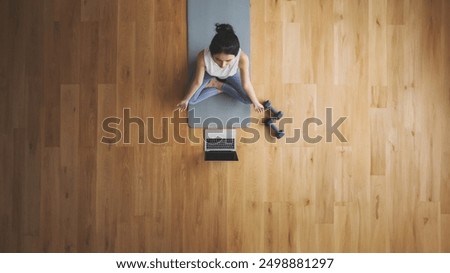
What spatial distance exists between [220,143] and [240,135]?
0.12 metres

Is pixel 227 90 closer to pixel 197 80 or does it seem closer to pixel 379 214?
pixel 197 80

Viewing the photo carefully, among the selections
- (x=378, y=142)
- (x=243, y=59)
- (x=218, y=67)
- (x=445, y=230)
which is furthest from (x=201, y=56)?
(x=445, y=230)

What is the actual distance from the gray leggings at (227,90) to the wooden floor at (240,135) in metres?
0.12

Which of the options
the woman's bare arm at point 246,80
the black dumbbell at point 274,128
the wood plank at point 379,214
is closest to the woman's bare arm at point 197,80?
the woman's bare arm at point 246,80

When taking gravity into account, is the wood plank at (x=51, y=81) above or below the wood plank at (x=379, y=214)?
above

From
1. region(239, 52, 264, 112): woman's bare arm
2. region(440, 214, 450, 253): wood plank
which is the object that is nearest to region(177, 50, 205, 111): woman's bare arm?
region(239, 52, 264, 112): woman's bare arm

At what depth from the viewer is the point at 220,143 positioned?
2074 mm

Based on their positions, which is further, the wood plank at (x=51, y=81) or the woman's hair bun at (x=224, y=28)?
the wood plank at (x=51, y=81)

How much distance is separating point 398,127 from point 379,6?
2.30 ft

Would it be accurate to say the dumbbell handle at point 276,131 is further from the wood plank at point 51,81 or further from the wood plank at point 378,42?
the wood plank at point 51,81

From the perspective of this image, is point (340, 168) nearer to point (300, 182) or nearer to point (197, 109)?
point (300, 182)

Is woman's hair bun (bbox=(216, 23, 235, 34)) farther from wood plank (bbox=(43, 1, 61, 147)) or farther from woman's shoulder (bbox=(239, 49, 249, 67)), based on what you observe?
wood plank (bbox=(43, 1, 61, 147))

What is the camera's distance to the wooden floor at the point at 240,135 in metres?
2.08

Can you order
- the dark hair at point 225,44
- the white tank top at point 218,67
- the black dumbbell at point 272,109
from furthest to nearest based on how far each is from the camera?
the black dumbbell at point 272,109
the white tank top at point 218,67
the dark hair at point 225,44
